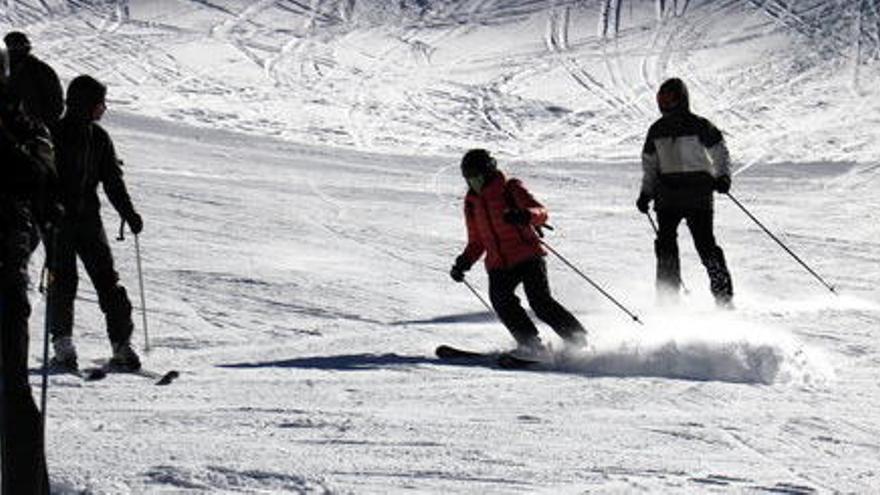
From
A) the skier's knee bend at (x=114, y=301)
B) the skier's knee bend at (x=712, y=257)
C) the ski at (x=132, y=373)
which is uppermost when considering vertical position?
the skier's knee bend at (x=114, y=301)

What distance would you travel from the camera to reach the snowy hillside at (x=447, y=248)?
5.88 metres

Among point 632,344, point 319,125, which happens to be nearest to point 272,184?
point 319,125

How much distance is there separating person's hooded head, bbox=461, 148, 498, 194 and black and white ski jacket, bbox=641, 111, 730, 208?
2.28 metres

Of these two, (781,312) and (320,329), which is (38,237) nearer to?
(320,329)

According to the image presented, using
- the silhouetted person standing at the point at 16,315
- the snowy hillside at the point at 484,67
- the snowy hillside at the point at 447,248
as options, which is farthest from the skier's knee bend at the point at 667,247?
the snowy hillside at the point at 484,67

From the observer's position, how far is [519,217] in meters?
8.16

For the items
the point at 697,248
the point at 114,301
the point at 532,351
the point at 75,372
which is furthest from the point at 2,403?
Answer: the point at 697,248

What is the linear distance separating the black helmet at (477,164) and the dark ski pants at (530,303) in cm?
58

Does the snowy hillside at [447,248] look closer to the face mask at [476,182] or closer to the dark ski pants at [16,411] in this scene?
the dark ski pants at [16,411]

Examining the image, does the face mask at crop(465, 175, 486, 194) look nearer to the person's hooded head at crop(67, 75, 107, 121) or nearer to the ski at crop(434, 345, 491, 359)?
the ski at crop(434, 345, 491, 359)

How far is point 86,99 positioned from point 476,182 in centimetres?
219

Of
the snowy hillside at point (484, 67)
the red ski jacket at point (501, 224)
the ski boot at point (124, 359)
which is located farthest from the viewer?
the snowy hillside at point (484, 67)

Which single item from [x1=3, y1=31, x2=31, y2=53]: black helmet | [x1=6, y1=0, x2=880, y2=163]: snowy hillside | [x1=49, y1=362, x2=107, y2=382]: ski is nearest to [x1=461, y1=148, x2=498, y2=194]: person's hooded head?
[x1=49, y1=362, x2=107, y2=382]: ski

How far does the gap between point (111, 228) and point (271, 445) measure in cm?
776
